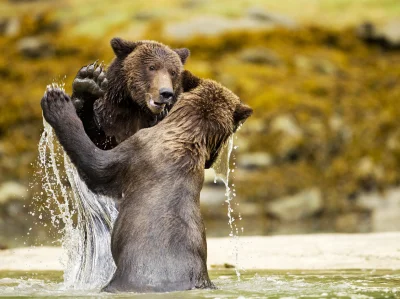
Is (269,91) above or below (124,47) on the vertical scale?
above

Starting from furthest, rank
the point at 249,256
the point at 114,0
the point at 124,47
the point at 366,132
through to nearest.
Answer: the point at 114,0
the point at 366,132
the point at 249,256
the point at 124,47

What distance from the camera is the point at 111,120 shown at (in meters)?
8.29

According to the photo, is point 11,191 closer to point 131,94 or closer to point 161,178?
point 131,94

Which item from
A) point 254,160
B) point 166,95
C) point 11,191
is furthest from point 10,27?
point 166,95

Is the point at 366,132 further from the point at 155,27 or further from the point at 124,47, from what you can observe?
the point at 124,47

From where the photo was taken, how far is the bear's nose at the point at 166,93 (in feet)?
27.3

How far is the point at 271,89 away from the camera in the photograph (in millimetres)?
28016

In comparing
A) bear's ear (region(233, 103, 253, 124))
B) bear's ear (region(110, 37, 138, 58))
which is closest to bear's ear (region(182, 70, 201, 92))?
bear's ear (region(233, 103, 253, 124))

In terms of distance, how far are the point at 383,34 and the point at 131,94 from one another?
2657 centimetres

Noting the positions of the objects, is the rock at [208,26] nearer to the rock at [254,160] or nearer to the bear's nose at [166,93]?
the rock at [254,160]

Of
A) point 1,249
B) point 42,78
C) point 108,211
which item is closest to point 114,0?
point 42,78

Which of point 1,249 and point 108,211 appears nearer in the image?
point 108,211

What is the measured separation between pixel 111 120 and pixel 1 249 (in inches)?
135

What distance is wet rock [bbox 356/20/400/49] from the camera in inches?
1316
